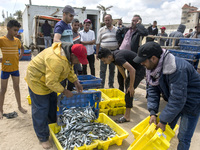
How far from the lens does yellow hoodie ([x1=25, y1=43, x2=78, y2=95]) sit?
2.32 meters

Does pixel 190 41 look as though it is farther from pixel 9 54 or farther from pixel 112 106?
pixel 9 54

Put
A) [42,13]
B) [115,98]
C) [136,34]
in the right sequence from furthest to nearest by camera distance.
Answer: [42,13]
[115,98]
[136,34]

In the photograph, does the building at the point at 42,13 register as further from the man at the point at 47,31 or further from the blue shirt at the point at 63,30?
the blue shirt at the point at 63,30

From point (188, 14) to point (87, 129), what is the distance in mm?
88607

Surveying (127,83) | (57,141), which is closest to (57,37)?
(127,83)

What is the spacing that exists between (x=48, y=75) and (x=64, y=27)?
1.99m

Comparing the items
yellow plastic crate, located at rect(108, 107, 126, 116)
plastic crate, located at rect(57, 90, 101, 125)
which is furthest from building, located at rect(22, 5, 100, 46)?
plastic crate, located at rect(57, 90, 101, 125)

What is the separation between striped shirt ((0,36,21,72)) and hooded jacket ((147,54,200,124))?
3336 mm

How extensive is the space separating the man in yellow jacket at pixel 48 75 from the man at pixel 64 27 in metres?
1.32

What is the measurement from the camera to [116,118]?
414 cm

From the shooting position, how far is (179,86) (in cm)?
185

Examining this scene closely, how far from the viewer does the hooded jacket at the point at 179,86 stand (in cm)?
185

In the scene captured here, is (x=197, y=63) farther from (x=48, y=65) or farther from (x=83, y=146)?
(x=48, y=65)

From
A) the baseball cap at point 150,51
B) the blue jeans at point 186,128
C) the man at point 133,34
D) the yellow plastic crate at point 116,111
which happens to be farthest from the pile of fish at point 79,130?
the man at point 133,34
